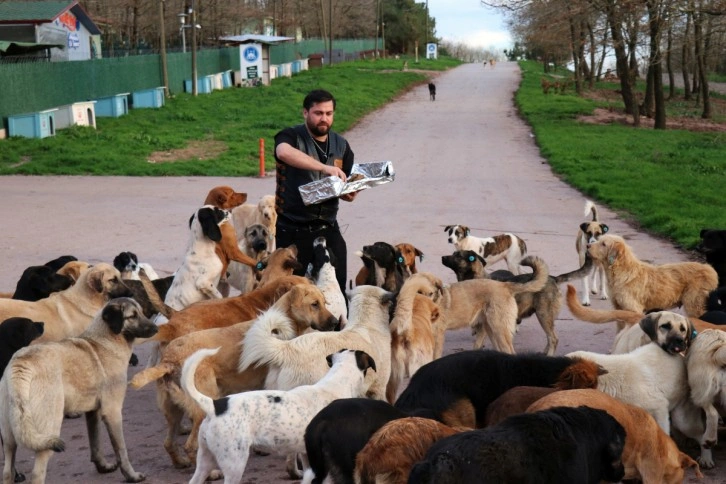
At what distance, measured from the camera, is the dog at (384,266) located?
1023 centimetres

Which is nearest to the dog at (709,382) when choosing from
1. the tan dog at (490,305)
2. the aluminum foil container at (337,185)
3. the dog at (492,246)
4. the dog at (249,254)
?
the tan dog at (490,305)

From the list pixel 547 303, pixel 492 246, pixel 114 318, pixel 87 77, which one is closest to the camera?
pixel 114 318

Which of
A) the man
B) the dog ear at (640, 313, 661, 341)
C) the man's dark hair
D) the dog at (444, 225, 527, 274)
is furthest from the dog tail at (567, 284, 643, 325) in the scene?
the dog at (444, 225, 527, 274)

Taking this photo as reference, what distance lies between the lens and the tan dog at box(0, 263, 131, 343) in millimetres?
8555

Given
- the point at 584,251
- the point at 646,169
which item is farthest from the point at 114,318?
the point at 646,169

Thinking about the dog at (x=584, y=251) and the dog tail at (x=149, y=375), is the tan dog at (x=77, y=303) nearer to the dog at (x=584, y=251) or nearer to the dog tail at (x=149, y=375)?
the dog tail at (x=149, y=375)

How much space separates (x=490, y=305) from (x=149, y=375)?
13.5ft

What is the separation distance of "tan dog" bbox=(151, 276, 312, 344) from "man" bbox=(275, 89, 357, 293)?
839 mm

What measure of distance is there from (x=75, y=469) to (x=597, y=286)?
26.2 ft

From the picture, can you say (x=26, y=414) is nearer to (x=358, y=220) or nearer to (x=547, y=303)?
(x=547, y=303)

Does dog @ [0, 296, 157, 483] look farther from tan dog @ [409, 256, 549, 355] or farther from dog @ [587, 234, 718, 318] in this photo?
dog @ [587, 234, 718, 318]

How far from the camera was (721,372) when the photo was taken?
6984 mm

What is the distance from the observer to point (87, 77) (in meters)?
38.0

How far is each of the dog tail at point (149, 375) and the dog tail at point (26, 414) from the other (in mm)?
600
